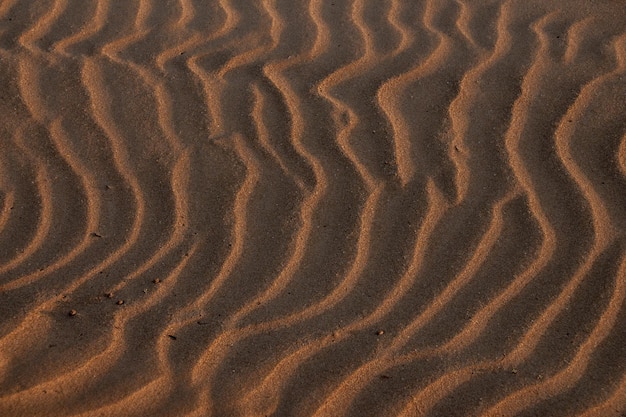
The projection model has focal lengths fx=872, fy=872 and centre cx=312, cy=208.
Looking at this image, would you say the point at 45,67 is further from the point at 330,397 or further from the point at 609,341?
the point at 609,341

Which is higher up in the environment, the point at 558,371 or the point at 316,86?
the point at 316,86

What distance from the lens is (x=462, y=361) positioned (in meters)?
2.78

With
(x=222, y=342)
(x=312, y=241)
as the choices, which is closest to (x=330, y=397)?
(x=222, y=342)

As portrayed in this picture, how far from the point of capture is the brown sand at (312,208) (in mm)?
2721

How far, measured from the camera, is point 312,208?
328 centimetres

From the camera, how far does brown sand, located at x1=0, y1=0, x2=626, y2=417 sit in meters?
2.72

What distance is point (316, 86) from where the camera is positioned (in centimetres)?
383

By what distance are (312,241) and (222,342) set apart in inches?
21.8

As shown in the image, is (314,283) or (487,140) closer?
(314,283)

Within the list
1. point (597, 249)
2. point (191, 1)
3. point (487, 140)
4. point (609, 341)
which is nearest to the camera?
point (609, 341)

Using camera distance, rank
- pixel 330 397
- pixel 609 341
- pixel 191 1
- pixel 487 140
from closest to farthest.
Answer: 1. pixel 330 397
2. pixel 609 341
3. pixel 487 140
4. pixel 191 1

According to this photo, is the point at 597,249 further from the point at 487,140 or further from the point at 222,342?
the point at 222,342

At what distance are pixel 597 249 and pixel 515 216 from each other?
0.32 meters

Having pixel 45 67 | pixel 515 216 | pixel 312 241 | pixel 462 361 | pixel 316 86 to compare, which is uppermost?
pixel 45 67
